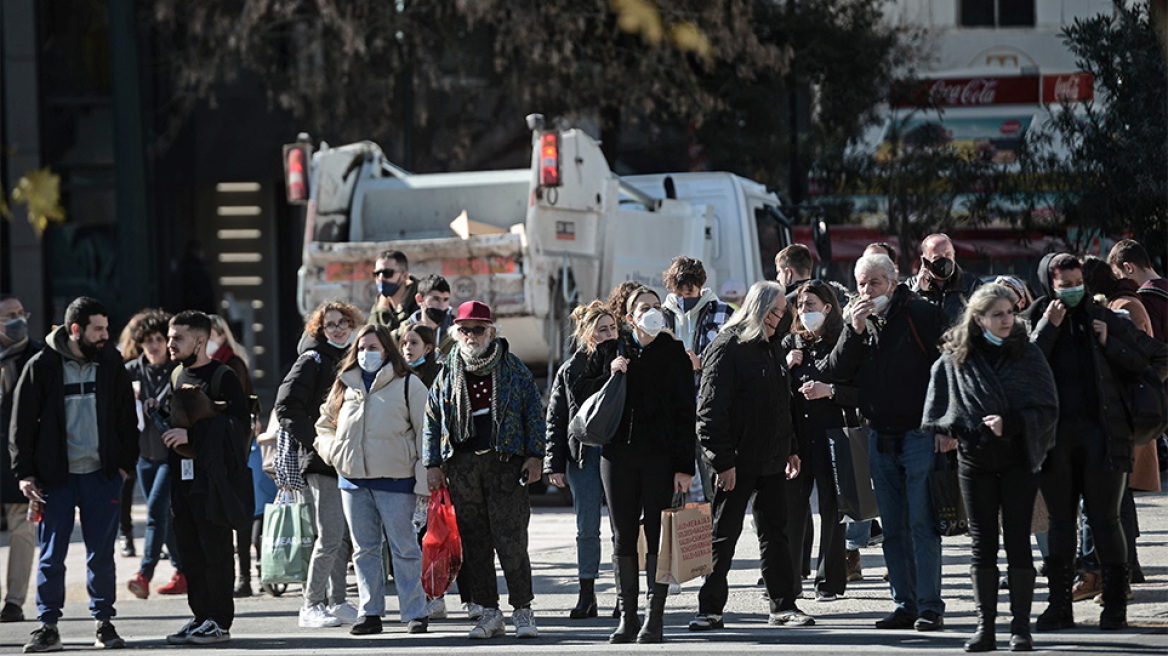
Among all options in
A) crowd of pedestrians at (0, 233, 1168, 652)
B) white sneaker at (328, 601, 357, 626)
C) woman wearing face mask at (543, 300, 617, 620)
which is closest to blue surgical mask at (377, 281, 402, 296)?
crowd of pedestrians at (0, 233, 1168, 652)

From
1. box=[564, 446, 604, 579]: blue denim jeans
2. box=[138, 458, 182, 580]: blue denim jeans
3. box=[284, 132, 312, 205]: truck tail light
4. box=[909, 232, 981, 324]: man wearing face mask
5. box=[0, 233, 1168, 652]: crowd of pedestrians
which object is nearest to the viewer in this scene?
box=[0, 233, 1168, 652]: crowd of pedestrians

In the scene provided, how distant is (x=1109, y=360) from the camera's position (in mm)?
8023

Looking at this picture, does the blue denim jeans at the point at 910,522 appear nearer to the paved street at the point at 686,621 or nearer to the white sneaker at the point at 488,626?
the paved street at the point at 686,621

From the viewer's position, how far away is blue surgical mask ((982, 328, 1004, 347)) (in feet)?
24.8

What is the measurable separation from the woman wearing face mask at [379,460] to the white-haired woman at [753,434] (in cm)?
157

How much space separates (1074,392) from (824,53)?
1596cm

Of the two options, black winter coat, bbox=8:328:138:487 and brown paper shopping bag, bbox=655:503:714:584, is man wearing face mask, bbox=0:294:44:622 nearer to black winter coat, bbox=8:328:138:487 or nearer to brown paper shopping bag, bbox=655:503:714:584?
black winter coat, bbox=8:328:138:487

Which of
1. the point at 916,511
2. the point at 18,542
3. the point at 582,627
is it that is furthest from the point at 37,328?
the point at 916,511

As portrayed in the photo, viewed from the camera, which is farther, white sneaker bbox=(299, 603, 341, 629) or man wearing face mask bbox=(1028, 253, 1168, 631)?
white sneaker bbox=(299, 603, 341, 629)

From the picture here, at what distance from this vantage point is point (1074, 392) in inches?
313

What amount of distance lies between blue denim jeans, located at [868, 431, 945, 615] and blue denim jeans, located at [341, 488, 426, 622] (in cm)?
245

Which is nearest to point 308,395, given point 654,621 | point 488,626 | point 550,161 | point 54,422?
point 54,422

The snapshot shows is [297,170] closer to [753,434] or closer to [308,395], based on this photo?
[308,395]

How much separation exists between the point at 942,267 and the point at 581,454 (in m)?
2.11
